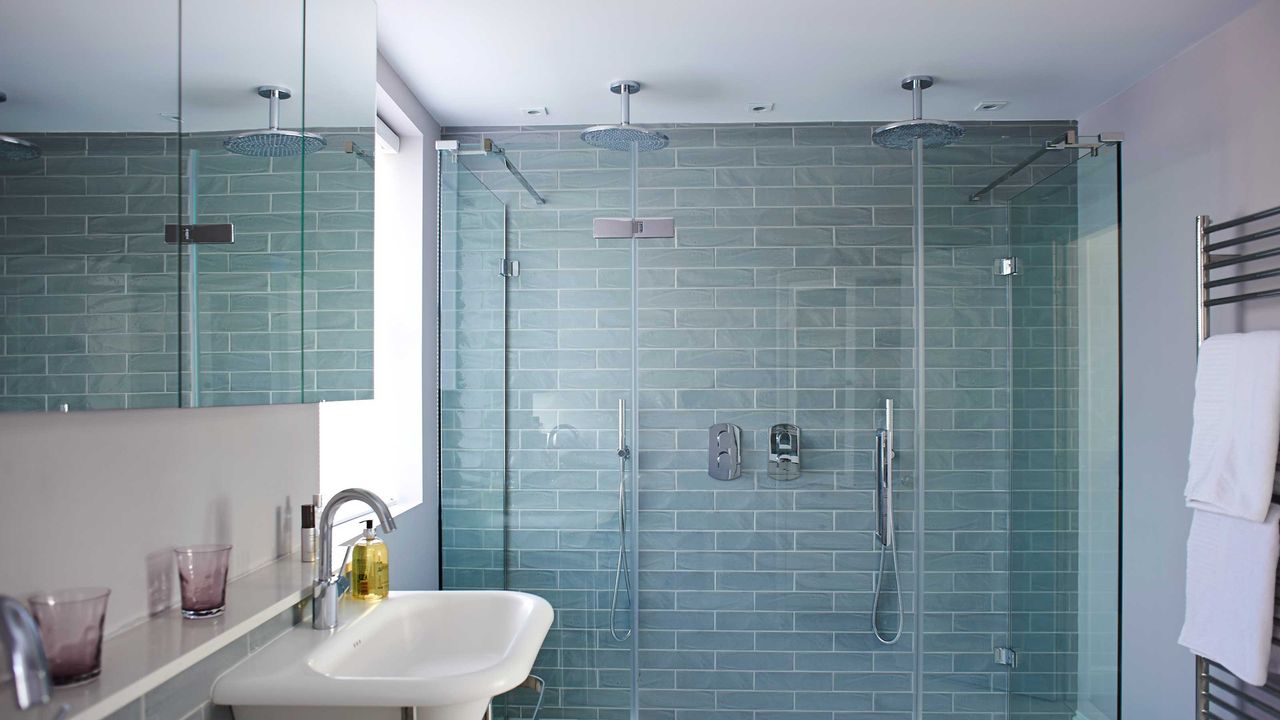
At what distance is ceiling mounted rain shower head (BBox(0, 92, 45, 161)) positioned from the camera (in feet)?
3.50

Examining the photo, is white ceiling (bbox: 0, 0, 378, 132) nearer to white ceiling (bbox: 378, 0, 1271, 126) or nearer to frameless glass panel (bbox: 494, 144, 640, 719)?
white ceiling (bbox: 378, 0, 1271, 126)

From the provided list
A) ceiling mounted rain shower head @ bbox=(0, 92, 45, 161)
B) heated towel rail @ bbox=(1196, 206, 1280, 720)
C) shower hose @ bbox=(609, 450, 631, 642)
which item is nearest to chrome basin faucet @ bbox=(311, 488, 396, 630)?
ceiling mounted rain shower head @ bbox=(0, 92, 45, 161)

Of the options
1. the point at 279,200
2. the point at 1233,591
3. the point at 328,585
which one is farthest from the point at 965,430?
the point at 279,200

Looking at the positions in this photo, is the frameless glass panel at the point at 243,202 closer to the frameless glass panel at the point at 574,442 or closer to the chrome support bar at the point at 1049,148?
the frameless glass panel at the point at 574,442

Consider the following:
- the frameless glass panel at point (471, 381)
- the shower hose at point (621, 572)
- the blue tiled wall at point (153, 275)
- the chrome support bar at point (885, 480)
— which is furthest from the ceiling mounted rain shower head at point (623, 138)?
the chrome support bar at point (885, 480)

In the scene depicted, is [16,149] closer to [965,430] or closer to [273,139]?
[273,139]

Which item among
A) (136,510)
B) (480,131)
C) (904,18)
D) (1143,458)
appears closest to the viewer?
(136,510)

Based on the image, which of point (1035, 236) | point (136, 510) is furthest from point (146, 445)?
point (1035, 236)

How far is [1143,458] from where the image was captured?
10.00 feet

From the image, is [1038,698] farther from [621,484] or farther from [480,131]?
[480,131]

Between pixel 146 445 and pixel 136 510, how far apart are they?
11 cm

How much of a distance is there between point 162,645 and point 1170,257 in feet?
10.5

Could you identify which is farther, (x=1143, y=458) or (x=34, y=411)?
(x=1143, y=458)

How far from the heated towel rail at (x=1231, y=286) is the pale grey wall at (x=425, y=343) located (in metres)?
2.61
